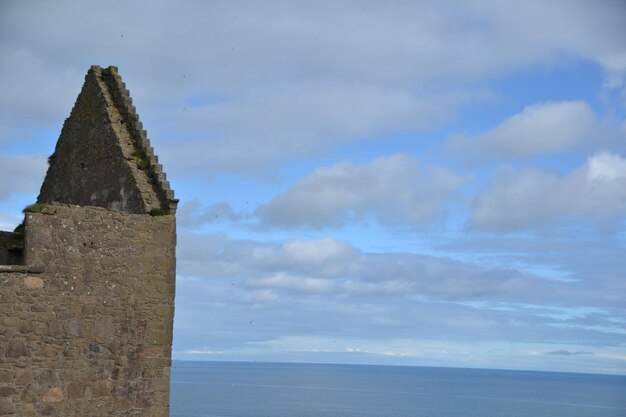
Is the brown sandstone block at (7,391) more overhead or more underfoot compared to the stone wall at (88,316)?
more underfoot

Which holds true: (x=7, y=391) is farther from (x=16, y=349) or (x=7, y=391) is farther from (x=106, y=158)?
(x=106, y=158)

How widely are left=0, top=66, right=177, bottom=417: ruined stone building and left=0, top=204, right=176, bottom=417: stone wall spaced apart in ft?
0.06

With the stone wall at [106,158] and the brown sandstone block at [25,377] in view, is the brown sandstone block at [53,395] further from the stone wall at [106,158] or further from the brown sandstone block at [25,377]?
the stone wall at [106,158]

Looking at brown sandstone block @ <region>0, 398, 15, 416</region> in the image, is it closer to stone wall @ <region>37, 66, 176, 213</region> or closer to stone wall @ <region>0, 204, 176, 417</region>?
stone wall @ <region>0, 204, 176, 417</region>

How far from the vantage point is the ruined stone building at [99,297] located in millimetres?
14836

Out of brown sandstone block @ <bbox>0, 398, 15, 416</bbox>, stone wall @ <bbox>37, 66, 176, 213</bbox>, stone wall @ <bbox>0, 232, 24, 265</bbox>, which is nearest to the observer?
brown sandstone block @ <bbox>0, 398, 15, 416</bbox>

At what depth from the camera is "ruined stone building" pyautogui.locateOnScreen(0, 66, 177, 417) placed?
14.8 meters

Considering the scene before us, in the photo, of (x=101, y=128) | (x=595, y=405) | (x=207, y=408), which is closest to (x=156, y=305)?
(x=101, y=128)

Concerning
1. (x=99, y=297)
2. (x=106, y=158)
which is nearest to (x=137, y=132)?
(x=106, y=158)

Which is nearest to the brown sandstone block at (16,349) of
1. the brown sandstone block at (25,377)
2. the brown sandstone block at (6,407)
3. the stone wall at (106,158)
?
the brown sandstone block at (25,377)

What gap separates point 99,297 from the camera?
625 inches

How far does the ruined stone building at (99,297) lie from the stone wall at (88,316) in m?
0.02

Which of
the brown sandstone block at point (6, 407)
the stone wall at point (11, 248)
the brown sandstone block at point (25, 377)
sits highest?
the stone wall at point (11, 248)

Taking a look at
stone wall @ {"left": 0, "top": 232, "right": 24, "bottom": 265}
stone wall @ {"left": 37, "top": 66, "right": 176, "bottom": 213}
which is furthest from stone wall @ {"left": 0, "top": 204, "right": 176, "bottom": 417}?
stone wall @ {"left": 0, "top": 232, "right": 24, "bottom": 265}
